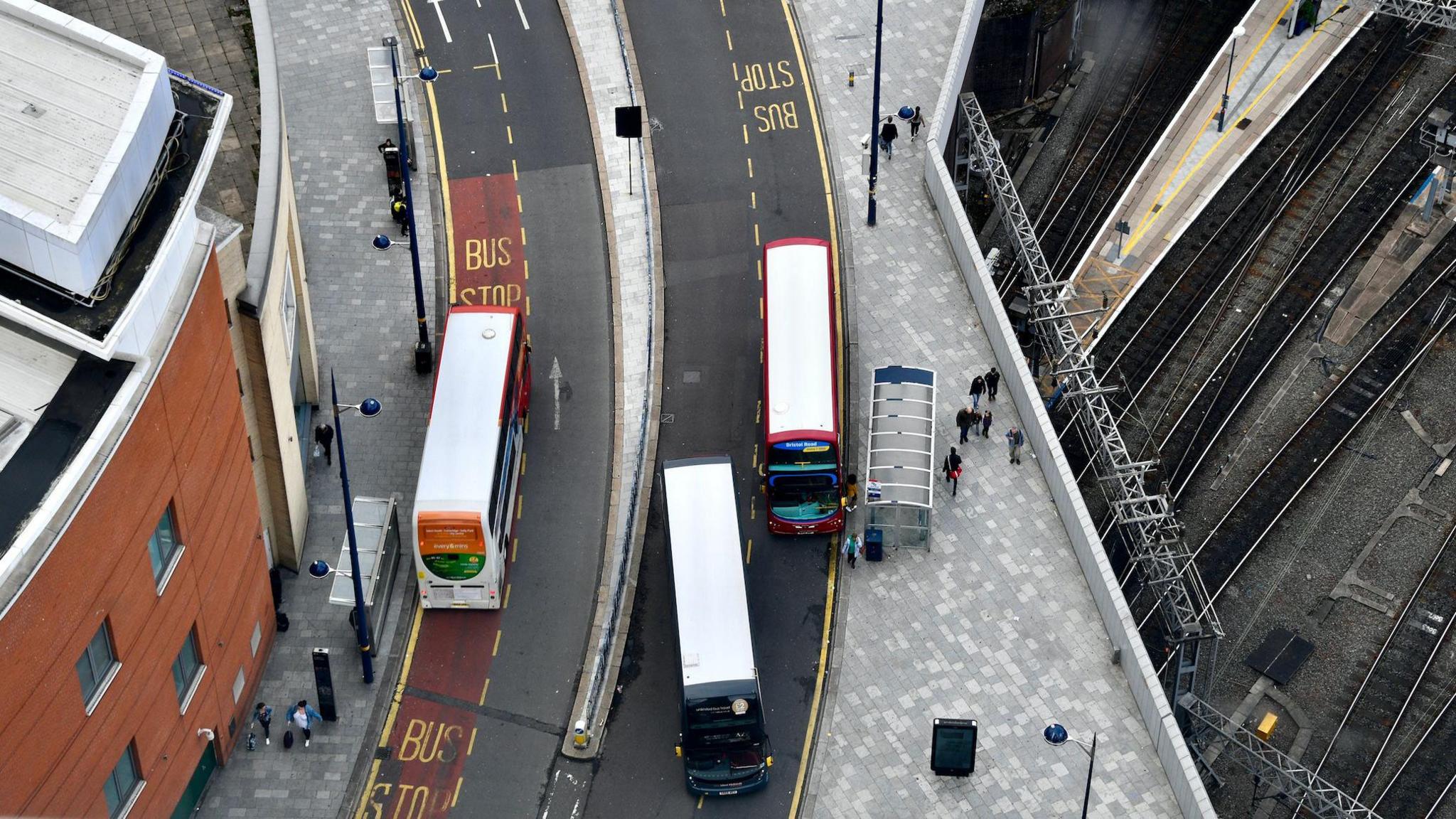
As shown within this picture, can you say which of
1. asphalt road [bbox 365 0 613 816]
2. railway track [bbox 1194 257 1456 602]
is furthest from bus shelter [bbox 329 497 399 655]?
railway track [bbox 1194 257 1456 602]

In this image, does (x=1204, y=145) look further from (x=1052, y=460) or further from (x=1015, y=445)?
(x=1052, y=460)

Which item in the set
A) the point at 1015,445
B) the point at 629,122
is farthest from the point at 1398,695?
the point at 629,122

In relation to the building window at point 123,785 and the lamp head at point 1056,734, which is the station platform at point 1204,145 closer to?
the lamp head at point 1056,734

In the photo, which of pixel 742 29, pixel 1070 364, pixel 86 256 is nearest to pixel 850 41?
pixel 742 29

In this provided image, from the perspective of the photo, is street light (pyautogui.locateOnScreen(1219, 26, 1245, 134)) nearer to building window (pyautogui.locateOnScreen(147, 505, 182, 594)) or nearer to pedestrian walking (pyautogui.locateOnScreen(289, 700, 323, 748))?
pedestrian walking (pyautogui.locateOnScreen(289, 700, 323, 748))

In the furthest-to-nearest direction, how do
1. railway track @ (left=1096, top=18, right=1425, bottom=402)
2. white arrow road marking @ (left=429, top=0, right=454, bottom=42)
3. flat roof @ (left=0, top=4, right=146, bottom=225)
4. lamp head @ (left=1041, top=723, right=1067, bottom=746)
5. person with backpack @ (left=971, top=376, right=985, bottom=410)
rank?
white arrow road marking @ (left=429, top=0, right=454, bottom=42) < railway track @ (left=1096, top=18, right=1425, bottom=402) < person with backpack @ (left=971, top=376, right=985, bottom=410) < lamp head @ (left=1041, top=723, right=1067, bottom=746) < flat roof @ (left=0, top=4, right=146, bottom=225)

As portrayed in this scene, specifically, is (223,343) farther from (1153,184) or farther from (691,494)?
(1153,184)
